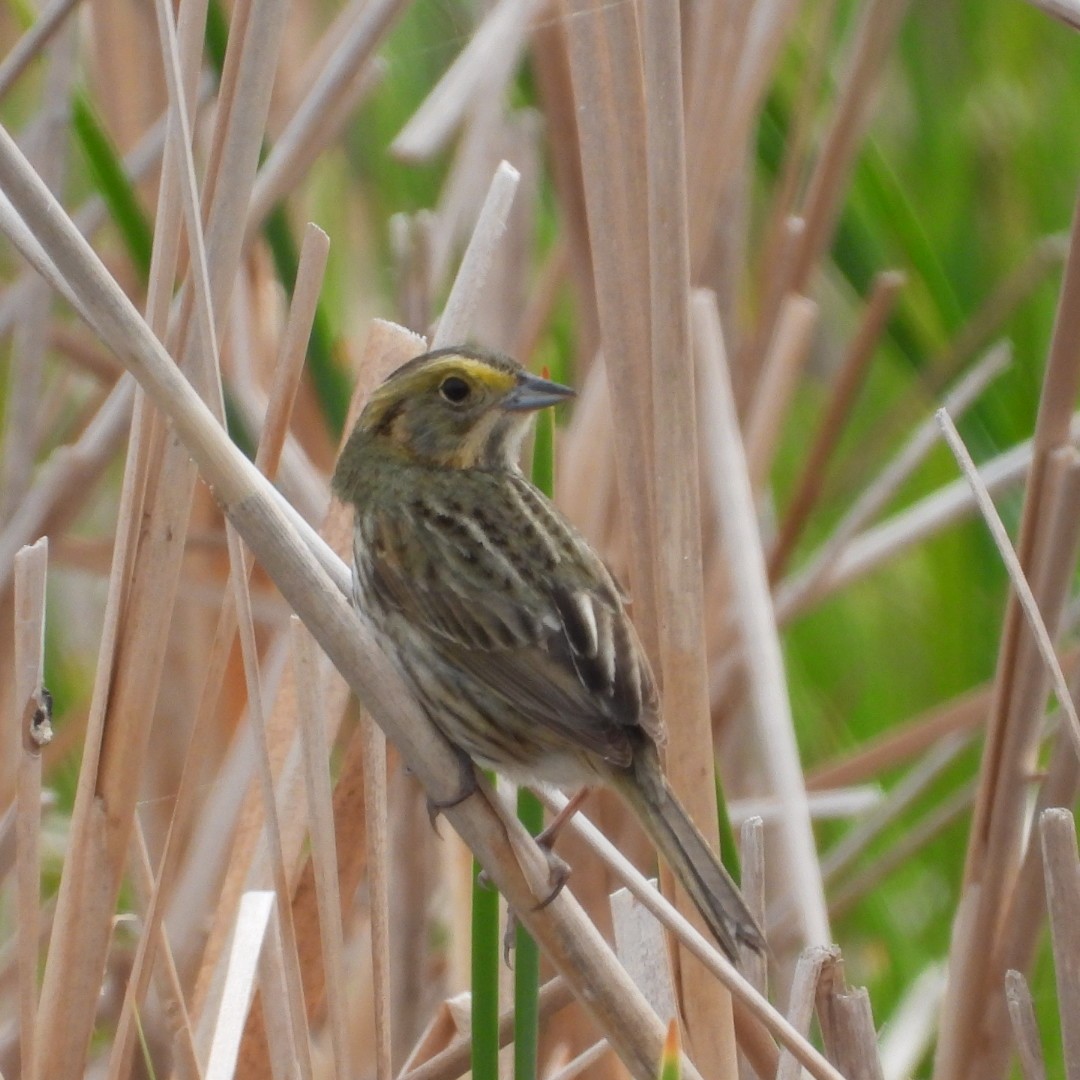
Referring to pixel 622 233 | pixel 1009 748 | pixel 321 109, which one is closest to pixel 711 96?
pixel 321 109

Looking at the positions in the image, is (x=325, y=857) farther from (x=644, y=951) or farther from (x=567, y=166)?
(x=567, y=166)

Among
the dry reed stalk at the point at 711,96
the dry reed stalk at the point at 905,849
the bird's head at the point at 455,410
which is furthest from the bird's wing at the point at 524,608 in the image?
the dry reed stalk at the point at 905,849

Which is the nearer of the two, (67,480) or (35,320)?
(67,480)

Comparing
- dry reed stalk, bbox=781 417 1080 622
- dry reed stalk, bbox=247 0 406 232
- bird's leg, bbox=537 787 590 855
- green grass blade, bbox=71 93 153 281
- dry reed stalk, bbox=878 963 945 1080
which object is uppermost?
green grass blade, bbox=71 93 153 281

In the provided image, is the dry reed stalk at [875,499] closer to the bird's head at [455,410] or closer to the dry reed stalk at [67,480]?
the bird's head at [455,410]

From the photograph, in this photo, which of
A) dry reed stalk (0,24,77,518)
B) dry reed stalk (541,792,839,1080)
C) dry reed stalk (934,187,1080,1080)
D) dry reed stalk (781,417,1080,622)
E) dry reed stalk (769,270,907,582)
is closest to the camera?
dry reed stalk (541,792,839,1080)

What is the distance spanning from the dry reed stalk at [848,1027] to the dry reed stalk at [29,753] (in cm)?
94

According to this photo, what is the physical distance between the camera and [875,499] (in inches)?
148

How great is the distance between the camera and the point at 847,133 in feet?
11.5

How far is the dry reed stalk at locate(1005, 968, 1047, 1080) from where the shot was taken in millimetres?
2217

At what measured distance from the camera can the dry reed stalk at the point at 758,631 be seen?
2.56m

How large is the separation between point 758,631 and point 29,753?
3.66 ft

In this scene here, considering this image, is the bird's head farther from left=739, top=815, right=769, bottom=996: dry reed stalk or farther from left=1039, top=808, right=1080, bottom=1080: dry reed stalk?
left=1039, top=808, right=1080, bottom=1080: dry reed stalk

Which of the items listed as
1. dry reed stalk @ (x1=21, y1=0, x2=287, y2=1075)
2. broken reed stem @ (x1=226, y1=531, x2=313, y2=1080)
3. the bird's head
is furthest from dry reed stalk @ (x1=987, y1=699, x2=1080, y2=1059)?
dry reed stalk @ (x1=21, y1=0, x2=287, y2=1075)
